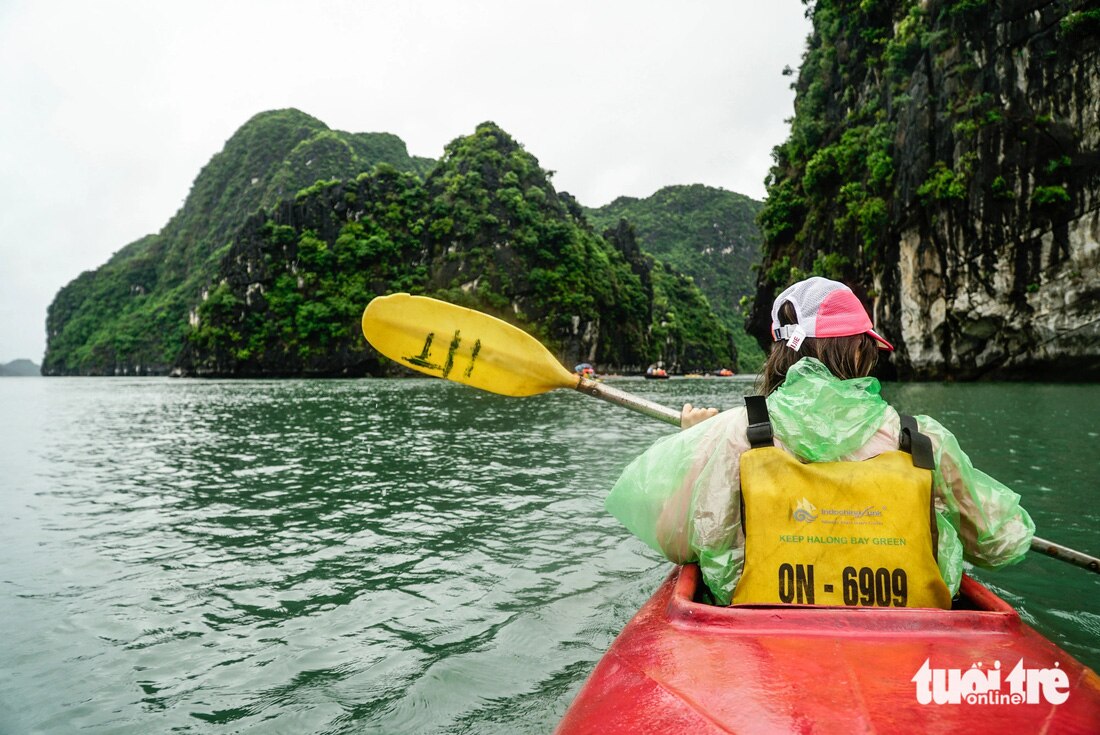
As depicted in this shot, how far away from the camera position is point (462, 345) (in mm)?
4035

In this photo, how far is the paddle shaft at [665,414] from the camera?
2.51 metres

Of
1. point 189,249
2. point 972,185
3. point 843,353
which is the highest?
point 189,249

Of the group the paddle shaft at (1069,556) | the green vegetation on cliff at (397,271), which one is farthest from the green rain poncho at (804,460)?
the green vegetation on cliff at (397,271)

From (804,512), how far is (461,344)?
2766 mm

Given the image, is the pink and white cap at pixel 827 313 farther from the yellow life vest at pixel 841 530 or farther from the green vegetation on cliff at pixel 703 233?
the green vegetation on cliff at pixel 703 233

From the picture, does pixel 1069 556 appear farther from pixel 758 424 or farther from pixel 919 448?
pixel 758 424

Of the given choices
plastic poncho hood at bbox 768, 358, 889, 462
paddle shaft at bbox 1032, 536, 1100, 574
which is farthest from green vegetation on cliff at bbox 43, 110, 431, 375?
paddle shaft at bbox 1032, 536, 1100, 574

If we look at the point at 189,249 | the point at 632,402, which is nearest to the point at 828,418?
the point at 632,402

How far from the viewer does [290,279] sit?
63.2 metres

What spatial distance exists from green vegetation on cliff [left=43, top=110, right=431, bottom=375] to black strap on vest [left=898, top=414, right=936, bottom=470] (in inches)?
4280

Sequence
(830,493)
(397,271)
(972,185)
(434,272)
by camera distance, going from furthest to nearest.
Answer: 1. (397,271)
2. (434,272)
3. (972,185)
4. (830,493)

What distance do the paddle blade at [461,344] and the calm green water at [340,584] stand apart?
4.73 ft

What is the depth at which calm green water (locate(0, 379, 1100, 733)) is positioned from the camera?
2.74m

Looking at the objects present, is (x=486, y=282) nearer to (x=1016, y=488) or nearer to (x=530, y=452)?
(x=530, y=452)
